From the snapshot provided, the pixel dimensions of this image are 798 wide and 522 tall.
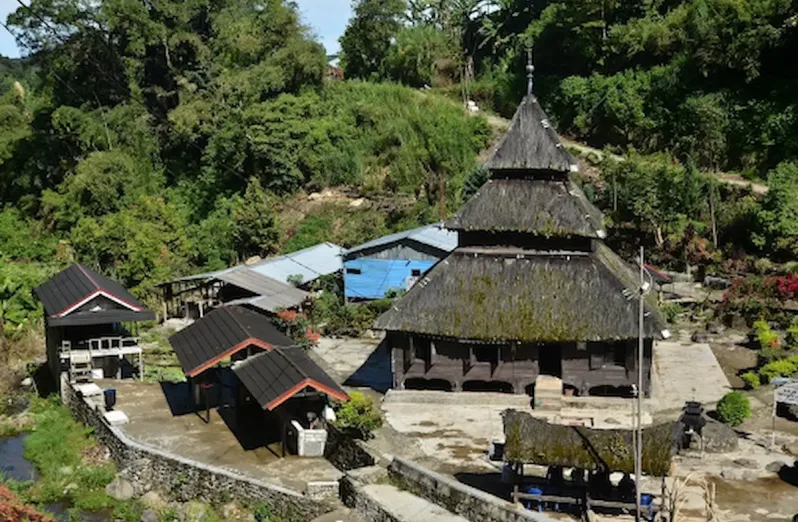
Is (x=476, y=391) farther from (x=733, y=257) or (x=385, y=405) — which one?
(x=733, y=257)

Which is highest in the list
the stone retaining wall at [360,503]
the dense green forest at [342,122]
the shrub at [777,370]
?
the dense green forest at [342,122]

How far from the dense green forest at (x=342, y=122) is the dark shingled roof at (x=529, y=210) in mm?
15722

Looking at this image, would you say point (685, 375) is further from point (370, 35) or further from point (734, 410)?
point (370, 35)

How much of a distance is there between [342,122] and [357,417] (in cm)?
3402

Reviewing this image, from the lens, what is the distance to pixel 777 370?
2442 centimetres

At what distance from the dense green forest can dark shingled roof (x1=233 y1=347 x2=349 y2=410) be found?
1808 centimetres

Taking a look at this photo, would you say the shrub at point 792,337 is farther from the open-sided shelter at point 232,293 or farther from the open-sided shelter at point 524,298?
the open-sided shelter at point 232,293

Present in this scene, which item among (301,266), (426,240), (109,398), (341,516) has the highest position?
(426,240)

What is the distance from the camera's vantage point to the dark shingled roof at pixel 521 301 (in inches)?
905

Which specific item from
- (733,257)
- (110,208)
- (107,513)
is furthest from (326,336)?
(110,208)

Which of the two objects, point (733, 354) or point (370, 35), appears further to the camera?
point (370, 35)

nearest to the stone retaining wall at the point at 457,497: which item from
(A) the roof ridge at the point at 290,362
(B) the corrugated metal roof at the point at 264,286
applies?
(A) the roof ridge at the point at 290,362

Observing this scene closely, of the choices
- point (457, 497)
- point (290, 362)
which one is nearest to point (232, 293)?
point (290, 362)

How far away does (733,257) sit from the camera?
37219mm
